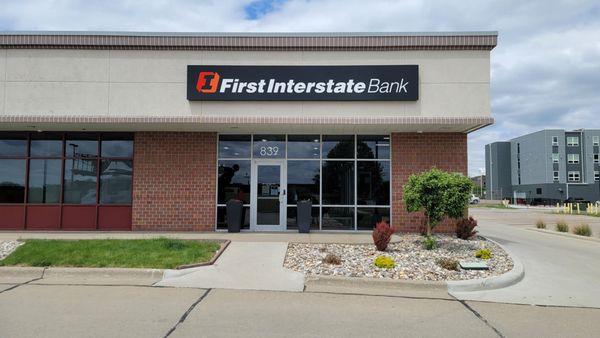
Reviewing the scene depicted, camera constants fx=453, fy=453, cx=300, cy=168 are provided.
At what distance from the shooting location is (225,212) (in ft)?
49.3

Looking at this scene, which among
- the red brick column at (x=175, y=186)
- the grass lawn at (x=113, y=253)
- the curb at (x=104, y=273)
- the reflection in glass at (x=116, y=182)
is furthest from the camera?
the reflection in glass at (x=116, y=182)

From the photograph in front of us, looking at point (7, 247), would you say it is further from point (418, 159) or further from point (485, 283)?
point (418, 159)

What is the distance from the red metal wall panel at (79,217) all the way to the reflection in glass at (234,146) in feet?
15.3

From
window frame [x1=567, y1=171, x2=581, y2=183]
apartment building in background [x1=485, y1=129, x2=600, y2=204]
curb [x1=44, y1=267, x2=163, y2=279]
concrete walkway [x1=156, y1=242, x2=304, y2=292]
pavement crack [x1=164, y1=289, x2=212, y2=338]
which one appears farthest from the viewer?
window frame [x1=567, y1=171, x2=581, y2=183]

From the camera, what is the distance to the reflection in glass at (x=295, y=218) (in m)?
15.1

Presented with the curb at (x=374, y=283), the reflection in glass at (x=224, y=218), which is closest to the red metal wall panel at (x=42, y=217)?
the reflection in glass at (x=224, y=218)

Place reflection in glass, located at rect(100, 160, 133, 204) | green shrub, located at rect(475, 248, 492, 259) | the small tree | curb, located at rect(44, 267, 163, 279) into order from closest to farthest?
1. curb, located at rect(44, 267, 163, 279)
2. green shrub, located at rect(475, 248, 492, 259)
3. the small tree
4. reflection in glass, located at rect(100, 160, 133, 204)

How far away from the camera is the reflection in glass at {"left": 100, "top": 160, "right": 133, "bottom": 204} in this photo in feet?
49.4

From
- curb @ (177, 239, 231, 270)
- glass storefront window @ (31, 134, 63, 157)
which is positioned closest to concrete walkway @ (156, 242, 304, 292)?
curb @ (177, 239, 231, 270)

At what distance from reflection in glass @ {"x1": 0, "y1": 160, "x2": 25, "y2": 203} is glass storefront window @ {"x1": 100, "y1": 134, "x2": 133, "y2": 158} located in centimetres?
283

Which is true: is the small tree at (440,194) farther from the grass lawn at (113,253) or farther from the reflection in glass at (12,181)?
the reflection in glass at (12,181)

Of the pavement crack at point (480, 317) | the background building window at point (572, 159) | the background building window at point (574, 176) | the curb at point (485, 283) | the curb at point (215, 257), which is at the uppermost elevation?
the background building window at point (572, 159)

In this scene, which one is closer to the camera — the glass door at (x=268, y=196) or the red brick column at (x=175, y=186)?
the red brick column at (x=175, y=186)

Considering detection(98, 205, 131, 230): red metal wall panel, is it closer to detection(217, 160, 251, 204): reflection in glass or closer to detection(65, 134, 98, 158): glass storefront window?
detection(65, 134, 98, 158): glass storefront window
